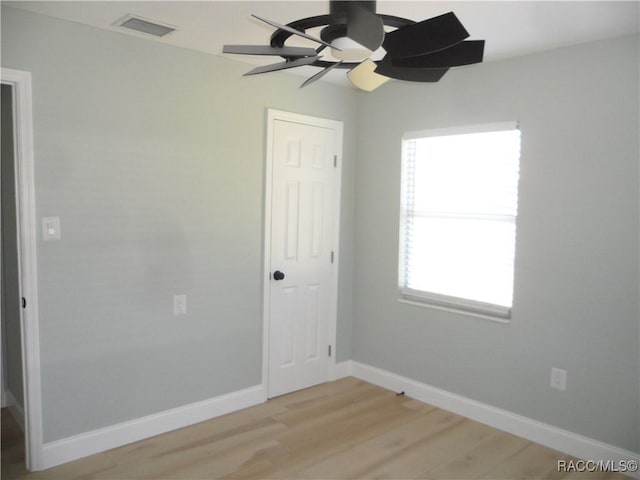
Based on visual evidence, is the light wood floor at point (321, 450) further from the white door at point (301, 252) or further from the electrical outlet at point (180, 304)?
the electrical outlet at point (180, 304)

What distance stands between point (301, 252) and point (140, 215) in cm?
133

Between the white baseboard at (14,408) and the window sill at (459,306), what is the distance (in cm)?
278

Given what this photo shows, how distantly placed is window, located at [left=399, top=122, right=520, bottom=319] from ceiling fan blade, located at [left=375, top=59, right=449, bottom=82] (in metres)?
1.58

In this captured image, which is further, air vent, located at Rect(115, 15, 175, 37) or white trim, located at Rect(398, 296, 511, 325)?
white trim, located at Rect(398, 296, 511, 325)

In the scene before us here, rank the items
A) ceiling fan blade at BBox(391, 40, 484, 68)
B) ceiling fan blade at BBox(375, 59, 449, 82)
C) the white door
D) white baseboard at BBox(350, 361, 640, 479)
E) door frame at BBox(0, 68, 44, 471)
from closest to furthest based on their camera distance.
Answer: ceiling fan blade at BBox(391, 40, 484, 68) → ceiling fan blade at BBox(375, 59, 449, 82) → door frame at BBox(0, 68, 44, 471) → white baseboard at BBox(350, 361, 640, 479) → the white door

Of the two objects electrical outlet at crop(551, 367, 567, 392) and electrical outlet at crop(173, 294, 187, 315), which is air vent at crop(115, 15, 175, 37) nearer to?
electrical outlet at crop(173, 294, 187, 315)

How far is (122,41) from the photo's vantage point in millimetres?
2920

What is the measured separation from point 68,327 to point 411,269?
2.45 metres

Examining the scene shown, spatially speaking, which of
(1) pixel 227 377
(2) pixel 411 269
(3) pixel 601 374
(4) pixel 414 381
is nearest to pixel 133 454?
(1) pixel 227 377

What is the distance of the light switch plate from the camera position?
106 inches

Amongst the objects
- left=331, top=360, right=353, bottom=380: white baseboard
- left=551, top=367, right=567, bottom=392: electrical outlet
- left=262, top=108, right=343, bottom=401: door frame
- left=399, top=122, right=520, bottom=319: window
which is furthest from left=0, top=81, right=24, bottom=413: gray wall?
left=551, top=367, right=567, bottom=392: electrical outlet

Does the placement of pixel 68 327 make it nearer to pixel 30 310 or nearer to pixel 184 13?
pixel 30 310

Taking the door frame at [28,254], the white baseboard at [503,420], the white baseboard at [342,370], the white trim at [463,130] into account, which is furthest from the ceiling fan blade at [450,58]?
the white baseboard at [342,370]

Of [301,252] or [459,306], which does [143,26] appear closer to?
[301,252]
